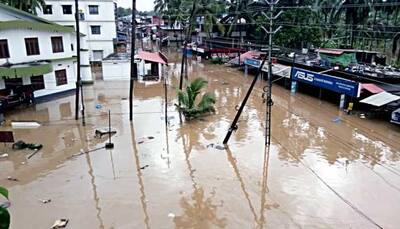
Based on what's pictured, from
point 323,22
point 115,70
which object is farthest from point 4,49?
point 323,22

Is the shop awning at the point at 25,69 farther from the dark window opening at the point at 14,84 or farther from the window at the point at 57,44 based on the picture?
the window at the point at 57,44

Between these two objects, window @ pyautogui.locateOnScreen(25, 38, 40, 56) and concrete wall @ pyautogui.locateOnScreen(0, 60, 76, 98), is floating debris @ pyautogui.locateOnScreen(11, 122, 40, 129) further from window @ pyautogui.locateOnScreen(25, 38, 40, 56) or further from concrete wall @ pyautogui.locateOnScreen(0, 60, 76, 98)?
window @ pyautogui.locateOnScreen(25, 38, 40, 56)

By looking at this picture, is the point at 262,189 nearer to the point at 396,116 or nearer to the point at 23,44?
the point at 396,116

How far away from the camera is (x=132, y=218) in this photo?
11633mm

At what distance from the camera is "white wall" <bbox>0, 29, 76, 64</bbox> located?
24.6m

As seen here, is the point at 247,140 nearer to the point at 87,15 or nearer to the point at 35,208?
the point at 35,208

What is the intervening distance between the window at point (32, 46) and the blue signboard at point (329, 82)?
22.3m

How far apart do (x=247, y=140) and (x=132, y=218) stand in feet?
31.8

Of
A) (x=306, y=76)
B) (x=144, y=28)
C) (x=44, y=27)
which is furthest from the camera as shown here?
(x=144, y=28)

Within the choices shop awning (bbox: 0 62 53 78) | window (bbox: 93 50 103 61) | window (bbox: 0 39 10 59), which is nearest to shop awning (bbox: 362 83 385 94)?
shop awning (bbox: 0 62 53 78)

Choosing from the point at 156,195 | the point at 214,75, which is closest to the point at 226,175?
the point at 156,195

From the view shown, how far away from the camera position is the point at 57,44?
1134 inches

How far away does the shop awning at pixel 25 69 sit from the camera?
76.3 ft

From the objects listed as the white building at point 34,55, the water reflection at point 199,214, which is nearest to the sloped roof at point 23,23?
the white building at point 34,55
